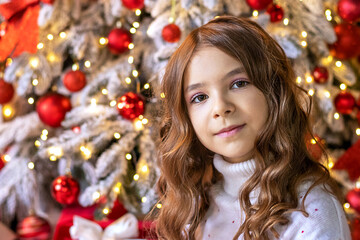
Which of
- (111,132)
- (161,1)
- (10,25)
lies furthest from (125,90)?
(10,25)

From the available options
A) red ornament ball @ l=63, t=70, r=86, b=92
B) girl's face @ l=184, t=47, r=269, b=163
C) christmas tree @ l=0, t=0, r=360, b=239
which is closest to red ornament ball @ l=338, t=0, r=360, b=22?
christmas tree @ l=0, t=0, r=360, b=239

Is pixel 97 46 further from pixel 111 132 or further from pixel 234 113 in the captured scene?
pixel 234 113

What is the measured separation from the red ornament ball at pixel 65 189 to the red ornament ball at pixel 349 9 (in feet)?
3.87

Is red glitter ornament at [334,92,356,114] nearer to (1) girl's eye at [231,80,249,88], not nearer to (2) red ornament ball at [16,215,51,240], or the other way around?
(1) girl's eye at [231,80,249,88]

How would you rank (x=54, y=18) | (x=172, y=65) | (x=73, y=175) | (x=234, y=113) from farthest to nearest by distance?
(x=73, y=175), (x=54, y=18), (x=172, y=65), (x=234, y=113)

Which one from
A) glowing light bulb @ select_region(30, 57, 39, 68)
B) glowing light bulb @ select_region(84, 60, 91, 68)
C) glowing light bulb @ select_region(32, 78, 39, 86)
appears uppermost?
glowing light bulb @ select_region(30, 57, 39, 68)

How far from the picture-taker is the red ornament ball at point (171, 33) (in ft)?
5.16

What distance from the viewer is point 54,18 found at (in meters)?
1.75

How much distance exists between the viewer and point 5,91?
178 cm

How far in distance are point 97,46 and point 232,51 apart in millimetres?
930

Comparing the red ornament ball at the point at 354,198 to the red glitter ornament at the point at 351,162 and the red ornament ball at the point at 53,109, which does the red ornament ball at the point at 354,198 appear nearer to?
the red glitter ornament at the point at 351,162

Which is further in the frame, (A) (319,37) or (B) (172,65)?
(A) (319,37)

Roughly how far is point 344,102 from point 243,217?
2.86ft

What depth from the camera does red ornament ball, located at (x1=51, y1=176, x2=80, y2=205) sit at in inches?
68.5
